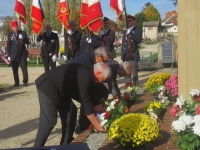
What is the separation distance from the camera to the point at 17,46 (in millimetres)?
12625

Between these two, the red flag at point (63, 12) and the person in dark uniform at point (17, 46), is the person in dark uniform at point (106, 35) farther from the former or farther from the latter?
the person in dark uniform at point (17, 46)

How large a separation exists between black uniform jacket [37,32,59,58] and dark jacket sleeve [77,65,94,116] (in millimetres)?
8034

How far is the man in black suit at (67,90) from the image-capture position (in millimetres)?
4570

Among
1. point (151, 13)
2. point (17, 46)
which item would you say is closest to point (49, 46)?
point (17, 46)

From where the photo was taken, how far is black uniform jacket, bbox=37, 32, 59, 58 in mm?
12602

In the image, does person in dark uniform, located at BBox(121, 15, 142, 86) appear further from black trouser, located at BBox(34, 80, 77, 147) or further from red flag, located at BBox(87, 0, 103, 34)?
black trouser, located at BBox(34, 80, 77, 147)

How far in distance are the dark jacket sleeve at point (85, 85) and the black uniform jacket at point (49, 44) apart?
803cm

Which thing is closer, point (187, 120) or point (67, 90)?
point (187, 120)

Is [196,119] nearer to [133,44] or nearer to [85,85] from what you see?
[85,85]

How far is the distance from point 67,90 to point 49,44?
792cm

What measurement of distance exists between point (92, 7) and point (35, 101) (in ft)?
8.50

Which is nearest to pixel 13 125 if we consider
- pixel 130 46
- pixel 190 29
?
pixel 190 29

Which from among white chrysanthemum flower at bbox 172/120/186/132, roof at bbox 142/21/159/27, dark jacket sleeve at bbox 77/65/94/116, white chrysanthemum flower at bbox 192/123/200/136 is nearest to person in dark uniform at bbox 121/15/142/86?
dark jacket sleeve at bbox 77/65/94/116

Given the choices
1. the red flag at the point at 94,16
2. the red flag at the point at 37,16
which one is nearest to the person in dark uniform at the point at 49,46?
the red flag at the point at 37,16
